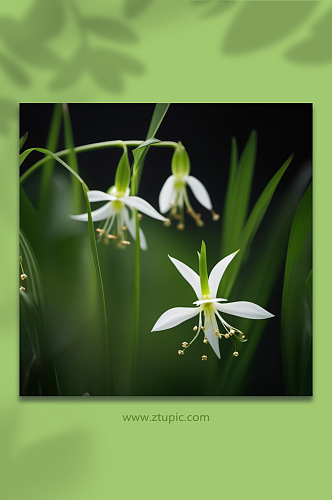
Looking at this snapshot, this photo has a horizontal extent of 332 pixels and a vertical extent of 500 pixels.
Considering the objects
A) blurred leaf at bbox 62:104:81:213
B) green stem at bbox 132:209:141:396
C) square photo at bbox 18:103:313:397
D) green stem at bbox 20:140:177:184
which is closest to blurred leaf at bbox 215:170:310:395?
square photo at bbox 18:103:313:397

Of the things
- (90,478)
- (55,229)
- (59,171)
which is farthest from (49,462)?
(59,171)
